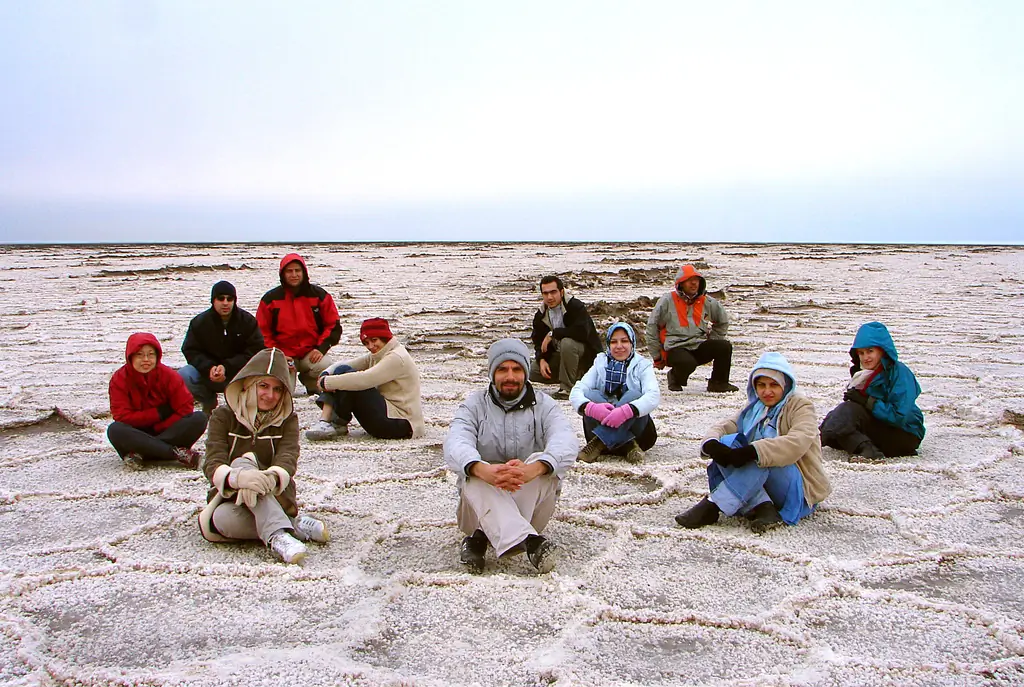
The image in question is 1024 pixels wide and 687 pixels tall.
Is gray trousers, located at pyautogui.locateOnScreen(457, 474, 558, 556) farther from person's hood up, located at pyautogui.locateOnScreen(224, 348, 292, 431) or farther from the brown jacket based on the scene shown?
person's hood up, located at pyautogui.locateOnScreen(224, 348, 292, 431)

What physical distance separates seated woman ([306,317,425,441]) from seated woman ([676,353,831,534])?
2.07 meters

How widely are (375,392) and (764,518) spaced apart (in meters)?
2.50

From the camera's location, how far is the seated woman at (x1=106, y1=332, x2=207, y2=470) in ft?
14.7

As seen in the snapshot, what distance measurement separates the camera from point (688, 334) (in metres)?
6.82

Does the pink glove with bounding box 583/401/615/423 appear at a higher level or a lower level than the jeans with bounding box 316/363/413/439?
higher

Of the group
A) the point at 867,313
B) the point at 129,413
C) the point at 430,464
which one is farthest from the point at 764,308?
the point at 129,413

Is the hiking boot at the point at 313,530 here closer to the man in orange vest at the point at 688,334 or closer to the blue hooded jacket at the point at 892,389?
the blue hooded jacket at the point at 892,389

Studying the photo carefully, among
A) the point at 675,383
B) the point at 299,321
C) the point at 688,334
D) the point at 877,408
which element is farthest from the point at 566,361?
the point at 877,408

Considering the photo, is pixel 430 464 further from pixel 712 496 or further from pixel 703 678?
pixel 703 678

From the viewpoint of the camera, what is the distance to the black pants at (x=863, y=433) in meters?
4.66

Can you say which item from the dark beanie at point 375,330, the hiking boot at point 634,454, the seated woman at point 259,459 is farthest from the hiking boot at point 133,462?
the hiking boot at point 634,454

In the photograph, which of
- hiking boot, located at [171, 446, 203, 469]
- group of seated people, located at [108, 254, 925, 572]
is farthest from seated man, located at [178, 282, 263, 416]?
hiking boot, located at [171, 446, 203, 469]

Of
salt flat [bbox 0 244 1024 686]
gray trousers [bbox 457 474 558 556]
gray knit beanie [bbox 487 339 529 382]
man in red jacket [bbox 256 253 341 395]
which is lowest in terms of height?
salt flat [bbox 0 244 1024 686]

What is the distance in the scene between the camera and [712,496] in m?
3.67
